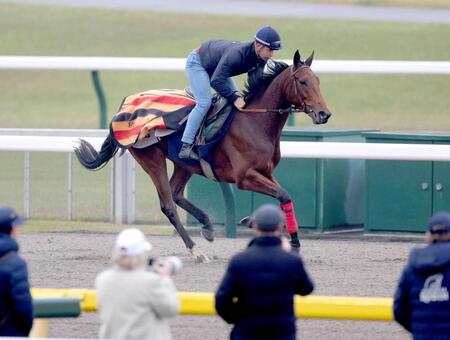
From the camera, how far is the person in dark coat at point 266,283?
583cm

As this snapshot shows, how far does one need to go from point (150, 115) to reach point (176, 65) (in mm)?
2345

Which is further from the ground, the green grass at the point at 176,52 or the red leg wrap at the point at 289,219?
the green grass at the point at 176,52

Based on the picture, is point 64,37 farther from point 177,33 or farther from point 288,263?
point 288,263

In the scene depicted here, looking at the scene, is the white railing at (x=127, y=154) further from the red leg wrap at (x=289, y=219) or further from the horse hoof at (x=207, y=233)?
the red leg wrap at (x=289, y=219)

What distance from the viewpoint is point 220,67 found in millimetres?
10352

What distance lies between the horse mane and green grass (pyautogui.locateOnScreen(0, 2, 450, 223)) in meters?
9.68

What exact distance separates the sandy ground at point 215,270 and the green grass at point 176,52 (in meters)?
9.06

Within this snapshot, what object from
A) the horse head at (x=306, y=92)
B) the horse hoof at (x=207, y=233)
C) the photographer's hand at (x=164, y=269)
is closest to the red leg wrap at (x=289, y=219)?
the horse head at (x=306, y=92)

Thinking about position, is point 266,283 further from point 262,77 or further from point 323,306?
point 262,77

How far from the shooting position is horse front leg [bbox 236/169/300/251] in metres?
10.1

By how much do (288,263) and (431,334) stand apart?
2.40 feet

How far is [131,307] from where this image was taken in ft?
18.0

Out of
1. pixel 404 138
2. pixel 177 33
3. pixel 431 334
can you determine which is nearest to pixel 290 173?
pixel 404 138

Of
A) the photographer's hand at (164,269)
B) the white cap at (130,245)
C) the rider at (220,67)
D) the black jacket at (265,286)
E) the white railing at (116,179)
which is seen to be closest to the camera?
the white cap at (130,245)
